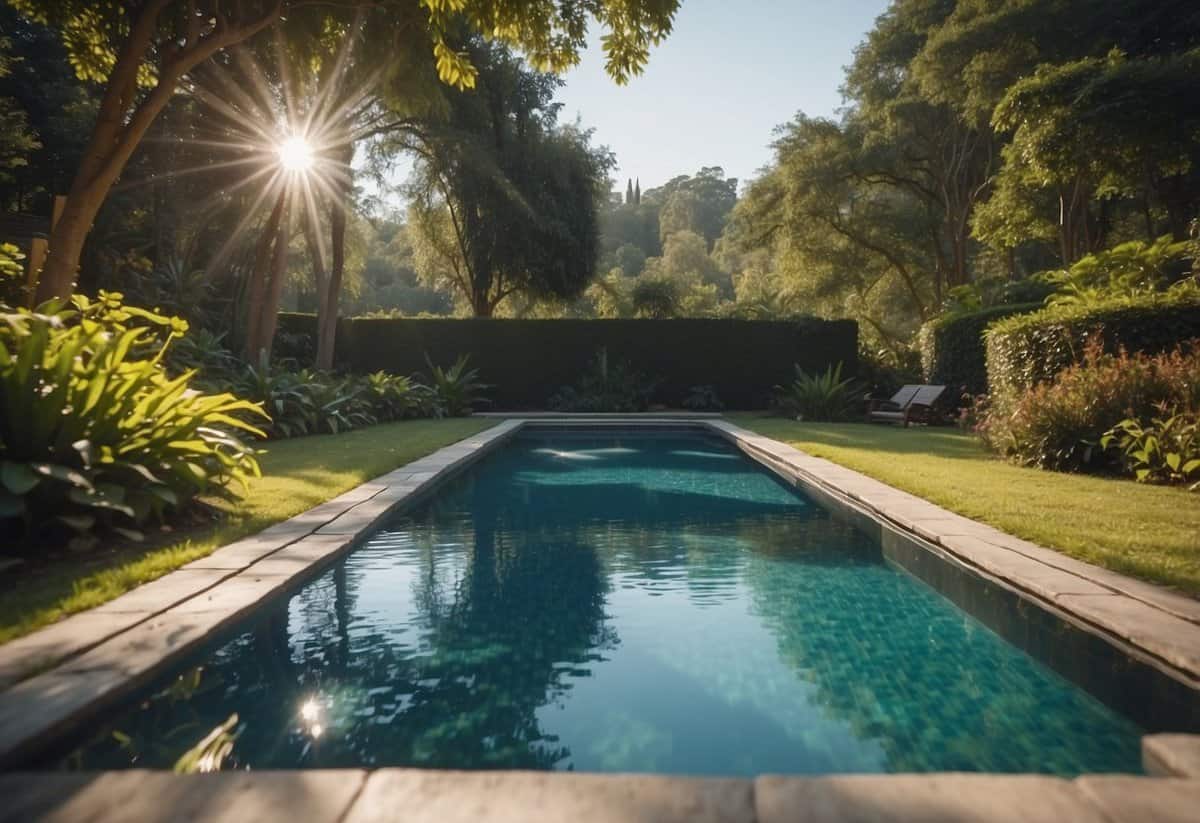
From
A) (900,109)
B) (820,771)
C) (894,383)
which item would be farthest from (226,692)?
(900,109)

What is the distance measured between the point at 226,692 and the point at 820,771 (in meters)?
2.22

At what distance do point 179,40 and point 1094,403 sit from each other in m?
9.99

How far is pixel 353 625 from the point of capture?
382 centimetres

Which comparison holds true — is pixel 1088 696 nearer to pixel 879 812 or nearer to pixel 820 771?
pixel 820 771

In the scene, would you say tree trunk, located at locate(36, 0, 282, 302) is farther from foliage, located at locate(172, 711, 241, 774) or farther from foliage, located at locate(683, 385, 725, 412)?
foliage, located at locate(683, 385, 725, 412)

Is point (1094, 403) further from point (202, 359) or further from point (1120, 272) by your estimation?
point (202, 359)

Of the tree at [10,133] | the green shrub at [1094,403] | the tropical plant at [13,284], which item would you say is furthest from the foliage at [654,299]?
the tropical plant at [13,284]

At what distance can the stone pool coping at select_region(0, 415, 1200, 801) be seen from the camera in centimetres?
233

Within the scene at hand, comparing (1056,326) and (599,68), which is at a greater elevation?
(599,68)

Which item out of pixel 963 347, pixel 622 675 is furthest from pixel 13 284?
pixel 963 347

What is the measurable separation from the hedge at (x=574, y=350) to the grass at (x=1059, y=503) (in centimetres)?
776

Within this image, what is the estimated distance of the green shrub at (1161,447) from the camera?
22.3ft

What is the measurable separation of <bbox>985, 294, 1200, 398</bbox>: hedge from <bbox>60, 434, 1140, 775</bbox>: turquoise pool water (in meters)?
5.30

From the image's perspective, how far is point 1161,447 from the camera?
23.4ft
